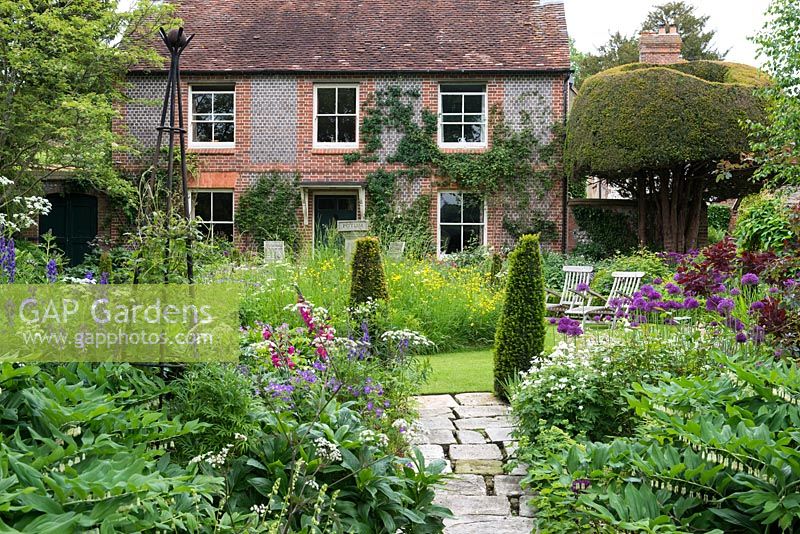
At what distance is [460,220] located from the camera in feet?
60.1

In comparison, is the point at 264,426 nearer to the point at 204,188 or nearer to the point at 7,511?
the point at 7,511

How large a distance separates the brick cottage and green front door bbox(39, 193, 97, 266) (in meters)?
1.57

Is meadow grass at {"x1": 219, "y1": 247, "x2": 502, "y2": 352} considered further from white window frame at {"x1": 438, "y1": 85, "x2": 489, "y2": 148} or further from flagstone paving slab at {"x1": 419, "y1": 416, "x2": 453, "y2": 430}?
white window frame at {"x1": 438, "y1": 85, "x2": 489, "y2": 148}

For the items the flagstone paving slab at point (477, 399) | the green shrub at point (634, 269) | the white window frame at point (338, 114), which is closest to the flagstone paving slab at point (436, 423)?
the flagstone paving slab at point (477, 399)

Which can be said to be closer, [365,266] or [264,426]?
[264,426]

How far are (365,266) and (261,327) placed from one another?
7.61 feet

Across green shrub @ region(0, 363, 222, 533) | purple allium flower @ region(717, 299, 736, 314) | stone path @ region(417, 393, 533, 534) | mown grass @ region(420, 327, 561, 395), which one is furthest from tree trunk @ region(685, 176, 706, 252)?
green shrub @ region(0, 363, 222, 533)

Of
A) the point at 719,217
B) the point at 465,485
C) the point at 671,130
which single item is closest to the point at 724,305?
the point at 465,485

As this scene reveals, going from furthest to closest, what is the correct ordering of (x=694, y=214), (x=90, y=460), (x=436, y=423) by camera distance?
(x=694, y=214)
(x=436, y=423)
(x=90, y=460)

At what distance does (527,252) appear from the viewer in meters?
6.80

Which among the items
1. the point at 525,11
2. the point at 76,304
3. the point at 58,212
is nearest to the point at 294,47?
the point at 525,11

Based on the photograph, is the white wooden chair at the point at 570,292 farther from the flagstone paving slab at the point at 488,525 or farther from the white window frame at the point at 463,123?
the flagstone paving slab at the point at 488,525

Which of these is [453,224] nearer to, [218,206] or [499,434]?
[218,206]

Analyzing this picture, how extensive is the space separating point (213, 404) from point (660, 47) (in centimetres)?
1855
